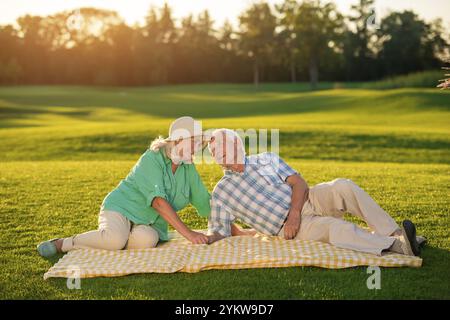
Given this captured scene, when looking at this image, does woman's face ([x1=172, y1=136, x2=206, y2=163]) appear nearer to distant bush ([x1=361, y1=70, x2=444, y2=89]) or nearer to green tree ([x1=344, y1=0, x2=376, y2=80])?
distant bush ([x1=361, y1=70, x2=444, y2=89])

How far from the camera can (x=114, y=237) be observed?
18.5ft

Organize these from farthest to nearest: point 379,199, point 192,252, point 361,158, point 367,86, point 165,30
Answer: point 165,30 → point 367,86 → point 361,158 → point 379,199 → point 192,252

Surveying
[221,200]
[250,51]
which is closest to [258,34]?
[250,51]

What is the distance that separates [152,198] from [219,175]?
552 cm

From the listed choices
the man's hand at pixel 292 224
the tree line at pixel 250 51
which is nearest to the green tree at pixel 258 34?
the tree line at pixel 250 51

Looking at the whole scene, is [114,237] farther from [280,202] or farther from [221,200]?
[280,202]

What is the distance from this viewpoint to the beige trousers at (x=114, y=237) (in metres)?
5.64

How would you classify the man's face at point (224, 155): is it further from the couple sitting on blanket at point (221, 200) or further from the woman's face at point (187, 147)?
the woman's face at point (187, 147)

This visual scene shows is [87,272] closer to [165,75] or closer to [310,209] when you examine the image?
[310,209]

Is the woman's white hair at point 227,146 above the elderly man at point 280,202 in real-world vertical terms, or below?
above

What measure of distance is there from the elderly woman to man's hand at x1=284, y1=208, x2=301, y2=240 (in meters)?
0.79
